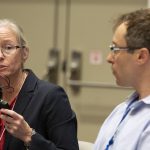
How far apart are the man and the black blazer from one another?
0.35 m

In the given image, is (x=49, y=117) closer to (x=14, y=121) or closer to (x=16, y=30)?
(x=14, y=121)

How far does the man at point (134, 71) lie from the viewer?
5.28 ft

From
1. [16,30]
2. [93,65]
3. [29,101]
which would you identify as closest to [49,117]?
[29,101]

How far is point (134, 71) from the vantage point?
166 cm

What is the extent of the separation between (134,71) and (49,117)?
58 cm

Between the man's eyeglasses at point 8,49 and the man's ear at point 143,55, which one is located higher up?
the man's ear at point 143,55

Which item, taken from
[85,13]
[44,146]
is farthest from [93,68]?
[44,146]

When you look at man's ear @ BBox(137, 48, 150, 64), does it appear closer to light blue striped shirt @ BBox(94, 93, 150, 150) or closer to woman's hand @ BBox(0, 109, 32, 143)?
light blue striped shirt @ BBox(94, 93, 150, 150)

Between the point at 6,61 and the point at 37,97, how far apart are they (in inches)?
9.5

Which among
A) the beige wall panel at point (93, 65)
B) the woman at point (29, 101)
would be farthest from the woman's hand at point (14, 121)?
the beige wall panel at point (93, 65)

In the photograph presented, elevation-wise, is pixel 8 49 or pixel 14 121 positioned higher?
pixel 8 49

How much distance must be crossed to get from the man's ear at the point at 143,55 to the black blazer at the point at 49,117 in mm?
579

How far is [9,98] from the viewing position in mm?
2182

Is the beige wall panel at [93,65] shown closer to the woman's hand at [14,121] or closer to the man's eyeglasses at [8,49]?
the man's eyeglasses at [8,49]
